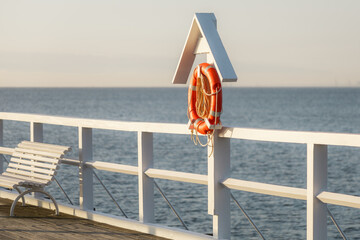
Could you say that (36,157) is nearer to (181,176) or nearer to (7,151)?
(7,151)

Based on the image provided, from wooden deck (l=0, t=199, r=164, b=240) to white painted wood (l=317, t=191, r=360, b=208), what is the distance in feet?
5.00

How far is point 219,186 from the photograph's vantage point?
4.98m

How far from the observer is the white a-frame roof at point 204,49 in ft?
16.1

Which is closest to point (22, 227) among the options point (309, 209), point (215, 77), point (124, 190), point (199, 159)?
point (215, 77)

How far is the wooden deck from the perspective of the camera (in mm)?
5363

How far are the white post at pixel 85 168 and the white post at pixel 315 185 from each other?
2424 mm

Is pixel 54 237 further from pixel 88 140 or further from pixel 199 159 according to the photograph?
pixel 199 159

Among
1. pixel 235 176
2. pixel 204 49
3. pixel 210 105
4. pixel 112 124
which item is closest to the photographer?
pixel 210 105

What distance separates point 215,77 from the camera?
4.88 metres

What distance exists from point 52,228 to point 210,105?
1.73m

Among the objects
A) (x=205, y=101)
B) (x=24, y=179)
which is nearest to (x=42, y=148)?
(x=24, y=179)

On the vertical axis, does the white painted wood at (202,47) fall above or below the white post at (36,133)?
above

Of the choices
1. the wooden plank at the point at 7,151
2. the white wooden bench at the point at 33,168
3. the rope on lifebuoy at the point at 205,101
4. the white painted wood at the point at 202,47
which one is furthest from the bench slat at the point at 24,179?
the white painted wood at the point at 202,47

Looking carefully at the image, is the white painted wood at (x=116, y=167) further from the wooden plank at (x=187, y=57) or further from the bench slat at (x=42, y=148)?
the wooden plank at (x=187, y=57)
